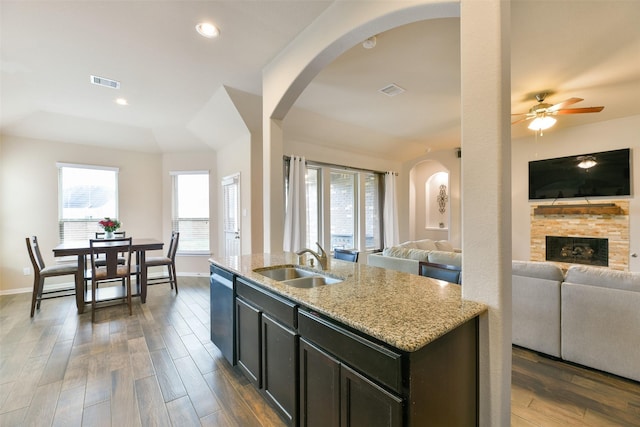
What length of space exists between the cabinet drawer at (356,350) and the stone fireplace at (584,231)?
570 centimetres

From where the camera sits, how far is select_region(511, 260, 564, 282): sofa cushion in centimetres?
241

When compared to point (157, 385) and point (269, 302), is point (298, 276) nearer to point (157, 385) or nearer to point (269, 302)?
point (269, 302)

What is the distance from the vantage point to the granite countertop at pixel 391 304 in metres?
1.06

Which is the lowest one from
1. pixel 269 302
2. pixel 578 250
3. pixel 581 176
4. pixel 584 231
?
pixel 578 250

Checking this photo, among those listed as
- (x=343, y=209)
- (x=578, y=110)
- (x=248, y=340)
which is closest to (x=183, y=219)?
(x=343, y=209)

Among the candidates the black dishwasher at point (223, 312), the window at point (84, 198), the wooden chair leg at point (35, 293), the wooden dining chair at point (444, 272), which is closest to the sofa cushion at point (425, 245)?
the wooden dining chair at point (444, 272)

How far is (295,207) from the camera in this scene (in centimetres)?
468

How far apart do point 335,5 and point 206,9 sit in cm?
103

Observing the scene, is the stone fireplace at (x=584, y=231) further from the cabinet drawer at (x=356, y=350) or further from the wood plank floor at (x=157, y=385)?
the cabinet drawer at (x=356, y=350)

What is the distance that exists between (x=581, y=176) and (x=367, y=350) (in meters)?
6.02

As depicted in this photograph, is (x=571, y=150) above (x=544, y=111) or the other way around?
the other way around

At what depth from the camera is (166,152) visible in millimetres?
5754

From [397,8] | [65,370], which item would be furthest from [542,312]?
[65,370]

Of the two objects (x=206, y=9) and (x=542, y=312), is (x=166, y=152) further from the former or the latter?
(x=542, y=312)
